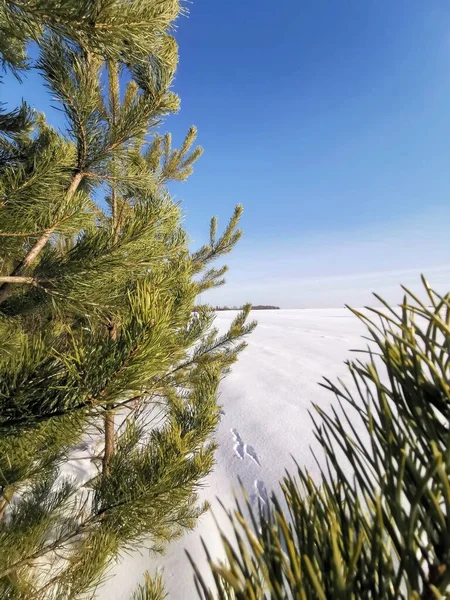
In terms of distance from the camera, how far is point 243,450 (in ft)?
13.3

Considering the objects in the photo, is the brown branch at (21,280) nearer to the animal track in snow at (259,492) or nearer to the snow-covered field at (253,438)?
the snow-covered field at (253,438)

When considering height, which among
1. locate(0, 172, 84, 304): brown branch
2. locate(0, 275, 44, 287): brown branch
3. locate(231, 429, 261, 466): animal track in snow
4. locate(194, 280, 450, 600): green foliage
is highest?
locate(0, 172, 84, 304): brown branch

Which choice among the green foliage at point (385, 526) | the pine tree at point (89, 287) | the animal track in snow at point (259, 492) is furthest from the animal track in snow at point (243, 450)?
the green foliage at point (385, 526)

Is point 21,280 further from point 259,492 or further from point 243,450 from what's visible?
point 243,450

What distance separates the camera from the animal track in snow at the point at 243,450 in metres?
3.87

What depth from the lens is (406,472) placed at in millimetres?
407

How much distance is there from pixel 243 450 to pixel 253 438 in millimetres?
330

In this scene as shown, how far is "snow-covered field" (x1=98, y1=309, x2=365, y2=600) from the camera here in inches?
103

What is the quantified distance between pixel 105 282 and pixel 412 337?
4.17ft

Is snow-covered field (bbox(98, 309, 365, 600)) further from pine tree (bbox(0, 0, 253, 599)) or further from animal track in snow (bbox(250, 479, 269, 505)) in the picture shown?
pine tree (bbox(0, 0, 253, 599))

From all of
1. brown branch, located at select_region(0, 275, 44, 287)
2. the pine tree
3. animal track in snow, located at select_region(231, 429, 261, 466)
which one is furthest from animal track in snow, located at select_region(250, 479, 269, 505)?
brown branch, located at select_region(0, 275, 44, 287)

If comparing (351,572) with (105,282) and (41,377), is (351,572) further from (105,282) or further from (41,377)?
(105,282)

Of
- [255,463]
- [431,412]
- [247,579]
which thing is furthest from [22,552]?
[255,463]

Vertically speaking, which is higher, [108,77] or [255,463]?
[108,77]
